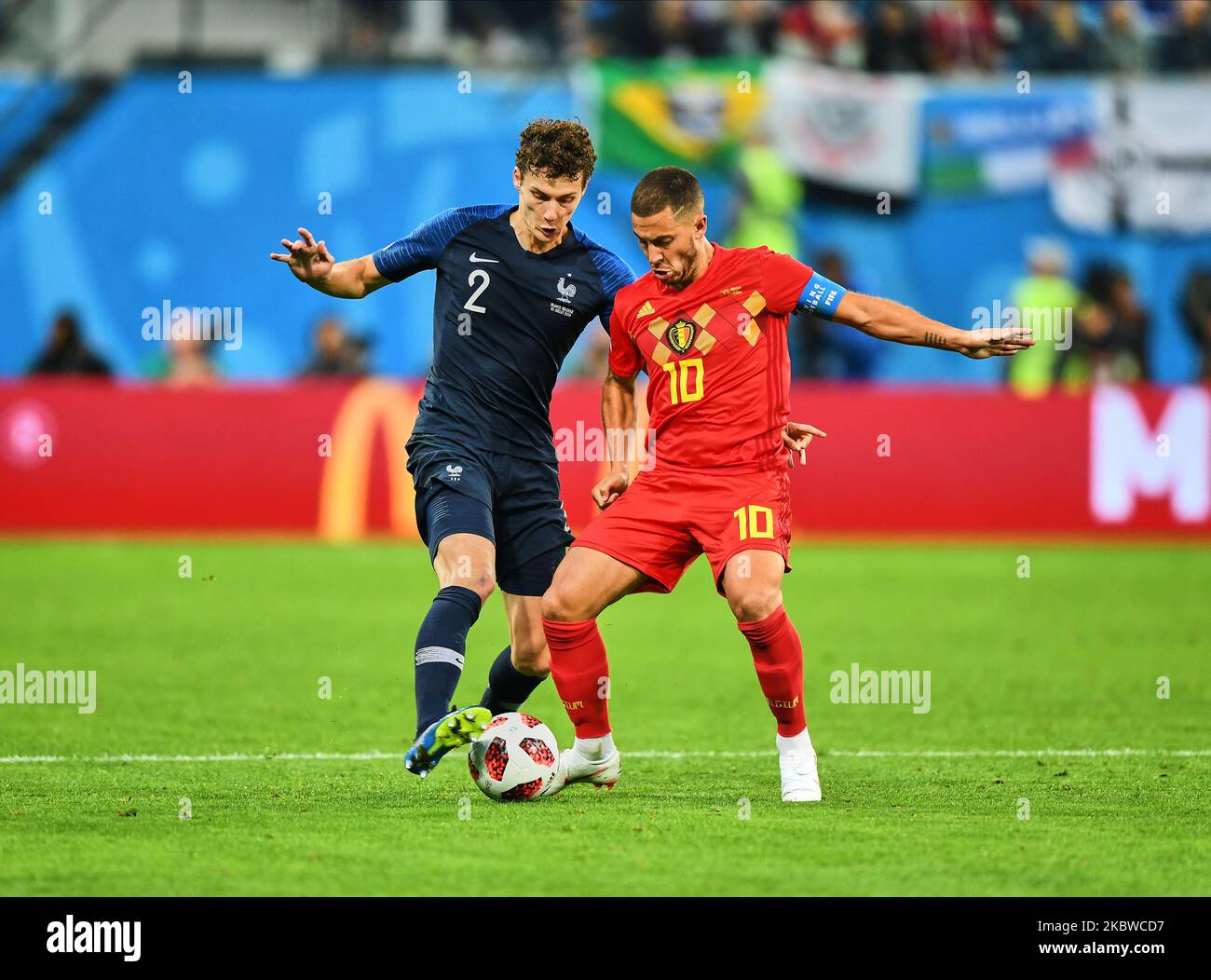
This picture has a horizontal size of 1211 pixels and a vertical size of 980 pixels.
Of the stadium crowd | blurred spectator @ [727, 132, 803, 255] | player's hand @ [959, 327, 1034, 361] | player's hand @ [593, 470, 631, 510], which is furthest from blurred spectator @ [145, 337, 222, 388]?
player's hand @ [959, 327, 1034, 361]

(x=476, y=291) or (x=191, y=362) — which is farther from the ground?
(x=191, y=362)

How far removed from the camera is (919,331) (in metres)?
6.64

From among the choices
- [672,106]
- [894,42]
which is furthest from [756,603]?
[894,42]

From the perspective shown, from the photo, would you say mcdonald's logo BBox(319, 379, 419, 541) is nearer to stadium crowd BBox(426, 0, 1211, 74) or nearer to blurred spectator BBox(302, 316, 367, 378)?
blurred spectator BBox(302, 316, 367, 378)

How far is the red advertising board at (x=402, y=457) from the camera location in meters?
17.2

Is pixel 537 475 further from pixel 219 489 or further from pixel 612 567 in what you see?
pixel 219 489

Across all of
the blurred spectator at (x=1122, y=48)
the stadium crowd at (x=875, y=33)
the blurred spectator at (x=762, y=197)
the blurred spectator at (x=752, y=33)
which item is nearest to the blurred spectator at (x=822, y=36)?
the stadium crowd at (x=875, y=33)

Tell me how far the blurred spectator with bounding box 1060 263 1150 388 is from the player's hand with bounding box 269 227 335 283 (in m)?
13.7

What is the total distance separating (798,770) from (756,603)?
0.65 m

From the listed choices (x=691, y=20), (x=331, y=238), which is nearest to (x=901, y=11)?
(x=691, y=20)

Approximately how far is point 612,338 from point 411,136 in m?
16.3

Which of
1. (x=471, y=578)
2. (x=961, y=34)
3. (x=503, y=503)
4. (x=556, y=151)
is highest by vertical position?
(x=961, y=34)

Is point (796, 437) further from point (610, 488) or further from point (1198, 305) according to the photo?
point (1198, 305)

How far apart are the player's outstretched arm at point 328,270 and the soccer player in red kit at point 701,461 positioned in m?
0.95
